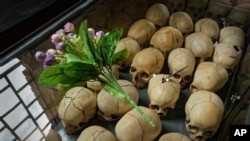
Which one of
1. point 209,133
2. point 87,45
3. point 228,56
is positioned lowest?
point 209,133

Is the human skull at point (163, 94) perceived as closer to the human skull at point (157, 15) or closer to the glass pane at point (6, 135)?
the human skull at point (157, 15)

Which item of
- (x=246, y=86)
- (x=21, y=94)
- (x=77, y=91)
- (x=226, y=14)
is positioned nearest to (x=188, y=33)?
(x=226, y=14)

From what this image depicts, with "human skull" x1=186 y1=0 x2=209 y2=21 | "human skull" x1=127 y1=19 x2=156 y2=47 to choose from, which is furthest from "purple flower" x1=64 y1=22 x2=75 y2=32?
"human skull" x1=186 y1=0 x2=209 y2=21

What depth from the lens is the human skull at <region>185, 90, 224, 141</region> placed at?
72cm

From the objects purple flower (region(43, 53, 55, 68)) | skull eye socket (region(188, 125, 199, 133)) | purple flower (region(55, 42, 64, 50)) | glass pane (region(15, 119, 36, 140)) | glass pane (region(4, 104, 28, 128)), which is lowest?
A: skull eye socket (region(188, 125, 199, 133))

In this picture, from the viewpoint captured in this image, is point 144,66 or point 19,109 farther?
point 144,66

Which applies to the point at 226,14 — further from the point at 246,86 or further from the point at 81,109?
the point at 81,109

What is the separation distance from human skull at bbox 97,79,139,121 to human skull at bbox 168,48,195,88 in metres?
0.17

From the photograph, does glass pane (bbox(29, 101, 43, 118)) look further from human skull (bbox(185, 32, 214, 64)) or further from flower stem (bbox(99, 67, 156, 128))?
human skull (bbox(185, 32, 214, 64))

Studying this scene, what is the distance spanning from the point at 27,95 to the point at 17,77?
5cm

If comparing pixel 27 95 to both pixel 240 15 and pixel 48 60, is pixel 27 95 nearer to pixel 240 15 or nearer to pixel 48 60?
pixel 48 60

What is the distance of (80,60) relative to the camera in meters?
0.65

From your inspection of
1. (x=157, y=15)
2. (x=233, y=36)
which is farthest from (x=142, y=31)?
(x=233, y=36)

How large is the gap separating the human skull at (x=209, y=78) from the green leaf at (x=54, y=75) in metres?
0.40
